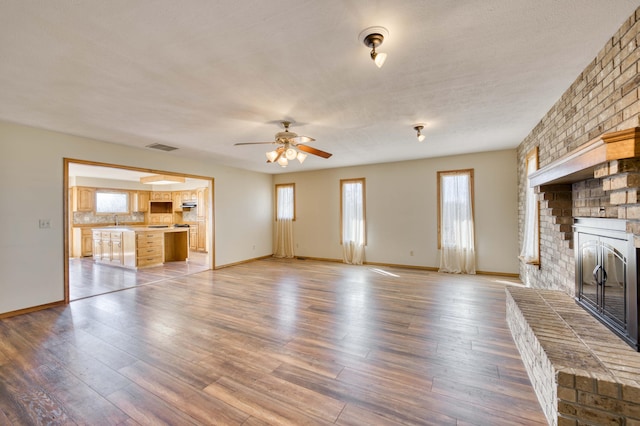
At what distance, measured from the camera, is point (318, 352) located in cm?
260

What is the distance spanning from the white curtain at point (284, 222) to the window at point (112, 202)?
18.7ft

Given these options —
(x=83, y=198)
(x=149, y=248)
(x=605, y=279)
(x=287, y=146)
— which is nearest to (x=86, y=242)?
(x=83, y=198)

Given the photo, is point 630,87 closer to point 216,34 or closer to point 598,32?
point 598,32

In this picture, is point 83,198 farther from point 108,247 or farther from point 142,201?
point 108,247

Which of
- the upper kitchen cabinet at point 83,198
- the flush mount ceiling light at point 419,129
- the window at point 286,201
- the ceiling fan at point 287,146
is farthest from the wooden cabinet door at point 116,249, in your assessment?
the flush mount ceiling light at point 419,129

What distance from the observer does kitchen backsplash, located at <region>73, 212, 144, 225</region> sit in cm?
857

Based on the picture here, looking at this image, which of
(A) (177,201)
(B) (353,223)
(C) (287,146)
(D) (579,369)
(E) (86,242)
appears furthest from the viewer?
(A) (177,201)

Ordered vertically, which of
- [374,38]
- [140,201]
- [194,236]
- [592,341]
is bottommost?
[592,341]

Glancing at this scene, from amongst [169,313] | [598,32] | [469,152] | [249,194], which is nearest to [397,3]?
[598,32]

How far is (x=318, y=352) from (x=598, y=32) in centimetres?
331

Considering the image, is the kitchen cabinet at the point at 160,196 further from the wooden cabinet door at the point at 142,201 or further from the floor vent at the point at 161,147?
the floor vent at the point at 161,147

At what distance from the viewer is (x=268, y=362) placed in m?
2.44

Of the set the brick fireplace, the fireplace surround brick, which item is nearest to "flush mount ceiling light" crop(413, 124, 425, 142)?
the brick fireplace

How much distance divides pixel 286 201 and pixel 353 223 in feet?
7.48
